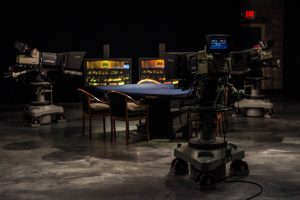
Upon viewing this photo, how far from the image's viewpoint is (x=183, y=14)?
12914 millimetres

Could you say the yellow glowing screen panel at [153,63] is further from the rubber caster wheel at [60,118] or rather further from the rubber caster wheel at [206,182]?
the rubber caster wheel at [206,182]

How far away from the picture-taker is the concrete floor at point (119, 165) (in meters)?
4.95

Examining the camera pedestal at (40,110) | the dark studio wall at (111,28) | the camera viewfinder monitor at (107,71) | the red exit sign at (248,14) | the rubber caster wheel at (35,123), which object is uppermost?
the red exit sign at (248,14)

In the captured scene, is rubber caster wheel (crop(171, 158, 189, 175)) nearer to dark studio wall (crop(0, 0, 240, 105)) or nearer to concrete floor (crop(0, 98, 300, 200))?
concrete floor (crop(0, 98, 300, 200))

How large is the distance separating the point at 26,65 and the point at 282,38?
26.5 ft

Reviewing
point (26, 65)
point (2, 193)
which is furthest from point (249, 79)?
point (2, 193)

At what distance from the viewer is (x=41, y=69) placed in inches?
376

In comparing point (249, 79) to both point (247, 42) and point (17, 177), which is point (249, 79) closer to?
point (247, 42)

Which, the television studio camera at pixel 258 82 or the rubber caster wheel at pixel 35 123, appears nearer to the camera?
the rubber caster wheel at pixel 35 123

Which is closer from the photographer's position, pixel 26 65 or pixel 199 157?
pixel 199 157

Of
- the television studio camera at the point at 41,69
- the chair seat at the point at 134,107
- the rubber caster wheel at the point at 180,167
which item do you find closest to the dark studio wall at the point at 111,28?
the television studio camera at the point at 41,69

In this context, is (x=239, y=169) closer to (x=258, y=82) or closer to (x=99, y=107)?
(x=99, y=107)

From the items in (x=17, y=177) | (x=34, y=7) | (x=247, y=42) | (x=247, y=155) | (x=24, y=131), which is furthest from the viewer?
(x=247, y=42)

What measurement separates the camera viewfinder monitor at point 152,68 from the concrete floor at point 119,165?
323 centimetres
